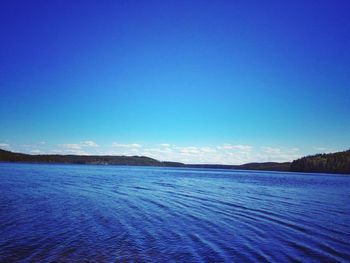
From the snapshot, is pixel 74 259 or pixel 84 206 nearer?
pixel 74 259

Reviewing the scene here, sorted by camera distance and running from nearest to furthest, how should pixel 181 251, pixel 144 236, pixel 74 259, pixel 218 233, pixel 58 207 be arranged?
pixel 74 259 → pixel 181 251 → pixel 144 236 → pixel 218 233 → pixel 58 207

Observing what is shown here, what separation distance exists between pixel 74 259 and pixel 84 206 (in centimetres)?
1478


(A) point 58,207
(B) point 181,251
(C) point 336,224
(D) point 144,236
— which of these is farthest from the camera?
(A) point 58,207

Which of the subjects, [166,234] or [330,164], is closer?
[166,234]

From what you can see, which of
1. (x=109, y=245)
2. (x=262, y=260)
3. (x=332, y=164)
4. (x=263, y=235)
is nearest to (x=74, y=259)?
(x=109, y=245)

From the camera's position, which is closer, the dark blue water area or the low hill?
the dark blue water area

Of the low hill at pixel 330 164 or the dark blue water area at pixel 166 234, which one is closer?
the dark blue water area at pixel 166 234

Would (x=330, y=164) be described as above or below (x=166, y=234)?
above

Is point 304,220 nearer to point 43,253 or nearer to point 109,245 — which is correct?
point 109,245

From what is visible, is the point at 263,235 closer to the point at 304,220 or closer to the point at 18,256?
the point at 304,220

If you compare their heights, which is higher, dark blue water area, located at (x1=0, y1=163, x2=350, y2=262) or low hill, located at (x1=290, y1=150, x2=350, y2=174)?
low hill, located at (x1=290, y1=150, x2=350, y2=174)

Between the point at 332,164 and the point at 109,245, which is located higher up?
the point at 332,164

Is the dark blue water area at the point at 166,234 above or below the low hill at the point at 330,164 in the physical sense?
below

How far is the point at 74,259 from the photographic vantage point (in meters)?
11.4
